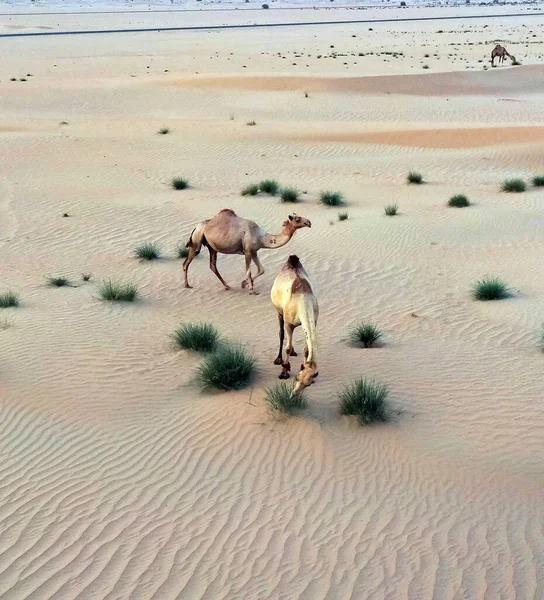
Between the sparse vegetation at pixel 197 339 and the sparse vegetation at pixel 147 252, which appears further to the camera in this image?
the sparse vegetation at pixel 147 252

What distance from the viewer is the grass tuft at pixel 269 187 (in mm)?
20141

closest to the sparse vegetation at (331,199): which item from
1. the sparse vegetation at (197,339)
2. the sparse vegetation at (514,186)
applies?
the sparse vegetation at (514,186)

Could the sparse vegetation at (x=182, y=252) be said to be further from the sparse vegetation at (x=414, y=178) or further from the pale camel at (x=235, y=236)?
the sparse vegetation at (x=414, y=178)

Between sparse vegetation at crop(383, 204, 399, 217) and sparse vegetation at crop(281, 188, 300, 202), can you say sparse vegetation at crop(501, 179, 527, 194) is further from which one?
sparse vegetation at crop(281, 188, 300, 202)

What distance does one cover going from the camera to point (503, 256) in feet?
48.6

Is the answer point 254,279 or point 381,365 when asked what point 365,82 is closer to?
point 254,279

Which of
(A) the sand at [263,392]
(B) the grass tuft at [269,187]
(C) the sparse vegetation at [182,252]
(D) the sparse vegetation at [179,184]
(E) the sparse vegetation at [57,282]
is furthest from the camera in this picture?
(D) the sparse vegetation at [179,184]

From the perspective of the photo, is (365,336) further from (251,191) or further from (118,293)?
(251,191)

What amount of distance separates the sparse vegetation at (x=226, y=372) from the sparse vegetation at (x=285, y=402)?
74cm

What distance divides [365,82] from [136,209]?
24.1 meters

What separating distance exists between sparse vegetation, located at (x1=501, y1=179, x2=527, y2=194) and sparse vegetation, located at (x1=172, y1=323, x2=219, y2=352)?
12.4 m

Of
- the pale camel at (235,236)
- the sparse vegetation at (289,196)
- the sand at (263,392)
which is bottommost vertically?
the sand at (263,392)

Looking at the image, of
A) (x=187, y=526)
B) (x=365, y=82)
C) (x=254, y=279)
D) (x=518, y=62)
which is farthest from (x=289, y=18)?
(x=187, y=526)

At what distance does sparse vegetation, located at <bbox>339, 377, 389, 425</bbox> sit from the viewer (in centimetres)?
805
